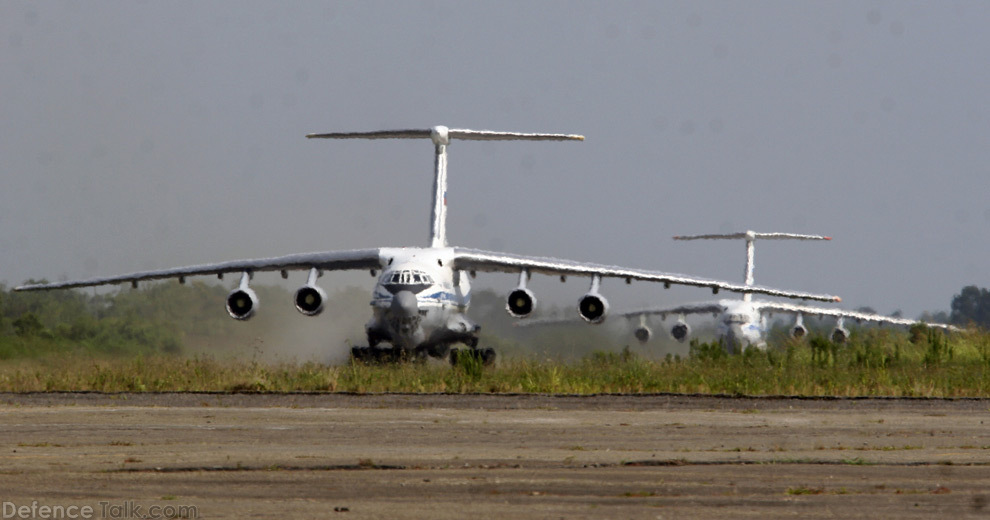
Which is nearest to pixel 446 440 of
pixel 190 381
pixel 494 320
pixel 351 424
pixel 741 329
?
pixel 351 424

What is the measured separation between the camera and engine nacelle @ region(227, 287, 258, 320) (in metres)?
26.8

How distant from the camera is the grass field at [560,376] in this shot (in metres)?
18.6

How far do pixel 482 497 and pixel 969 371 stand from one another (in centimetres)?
1713

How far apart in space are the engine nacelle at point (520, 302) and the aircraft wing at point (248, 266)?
10.7 ft

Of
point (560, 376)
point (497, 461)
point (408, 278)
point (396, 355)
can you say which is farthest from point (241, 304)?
point (497, 461)

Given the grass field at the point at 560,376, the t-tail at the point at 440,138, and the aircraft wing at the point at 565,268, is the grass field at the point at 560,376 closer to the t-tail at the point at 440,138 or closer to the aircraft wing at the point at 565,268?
the aircraft wing at the point at 565,268

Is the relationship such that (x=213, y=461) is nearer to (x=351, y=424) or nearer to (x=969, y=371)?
(x=351, y=424)

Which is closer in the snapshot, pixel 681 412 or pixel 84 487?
pixel 84 487

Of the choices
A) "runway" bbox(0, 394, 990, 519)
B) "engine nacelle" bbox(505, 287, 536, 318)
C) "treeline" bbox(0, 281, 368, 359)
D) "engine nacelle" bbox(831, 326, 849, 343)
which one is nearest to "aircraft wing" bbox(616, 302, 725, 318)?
"engine nacelle" bbox(831, 326, 849, 343)

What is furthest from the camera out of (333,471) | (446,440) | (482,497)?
(446,440)

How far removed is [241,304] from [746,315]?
737 inches

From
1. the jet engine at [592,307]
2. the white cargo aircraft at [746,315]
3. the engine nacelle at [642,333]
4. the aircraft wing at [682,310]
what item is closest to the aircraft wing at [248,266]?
the jet engine at [592,307]

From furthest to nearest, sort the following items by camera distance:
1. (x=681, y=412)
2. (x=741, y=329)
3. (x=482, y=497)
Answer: (x=741, y=329)
(x=681, y=412)
(x=482, y=497)

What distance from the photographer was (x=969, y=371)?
21.8m
